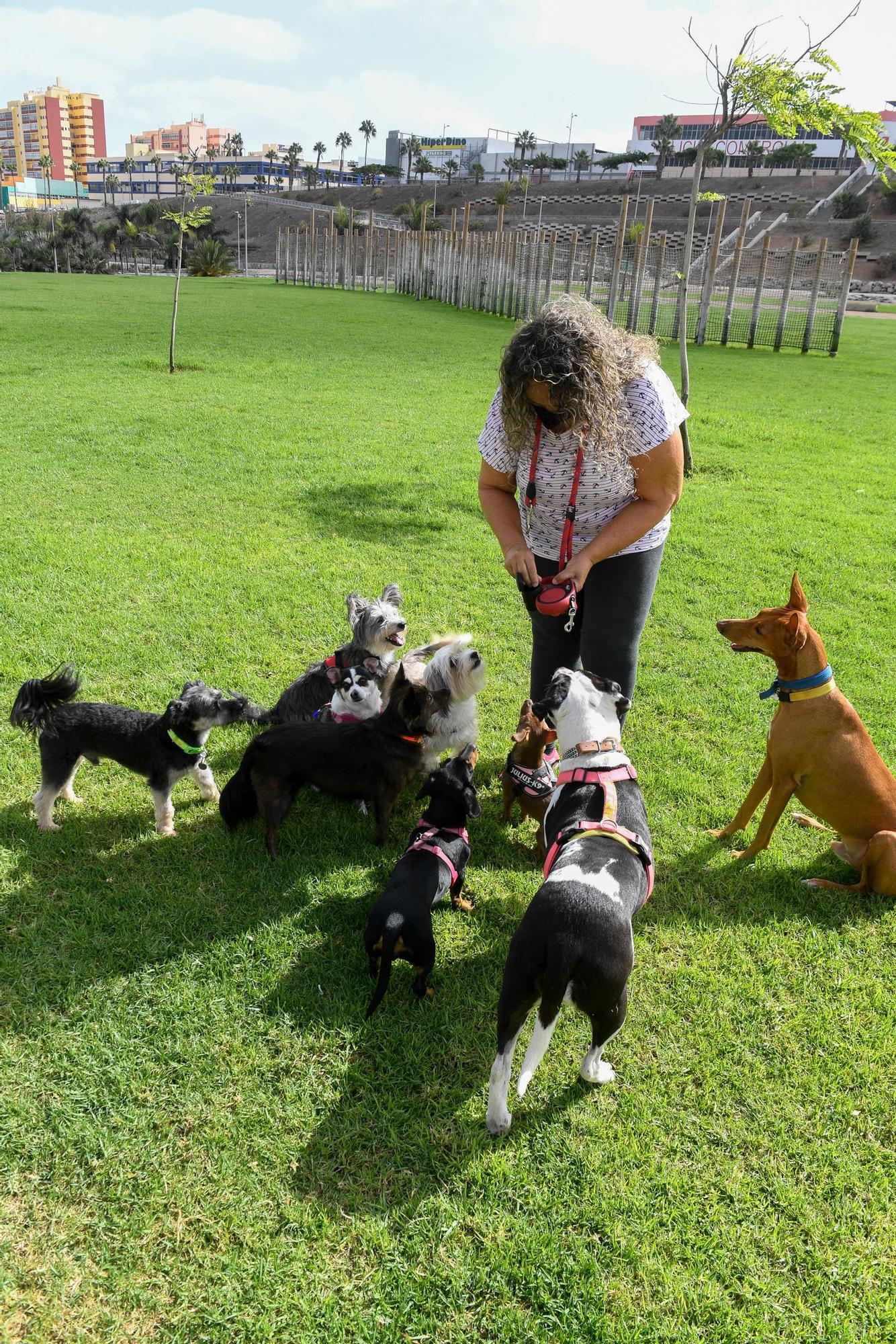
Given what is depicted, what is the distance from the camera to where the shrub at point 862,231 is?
59594 millimetres

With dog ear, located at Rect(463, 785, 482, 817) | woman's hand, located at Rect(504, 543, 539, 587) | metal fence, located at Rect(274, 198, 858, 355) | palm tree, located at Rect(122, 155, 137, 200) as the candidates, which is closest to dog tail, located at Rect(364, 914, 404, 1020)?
dog ear, located at Rect(463, 785, 482, 817)

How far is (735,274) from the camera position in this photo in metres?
24.4

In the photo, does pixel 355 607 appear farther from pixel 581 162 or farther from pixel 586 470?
pixel 581 162

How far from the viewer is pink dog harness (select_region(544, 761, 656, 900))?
2889 mm

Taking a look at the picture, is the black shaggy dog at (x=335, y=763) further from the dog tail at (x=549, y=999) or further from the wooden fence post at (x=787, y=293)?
the wooden fence post at (x=787, y=293)

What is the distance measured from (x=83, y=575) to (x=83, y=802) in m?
3.15

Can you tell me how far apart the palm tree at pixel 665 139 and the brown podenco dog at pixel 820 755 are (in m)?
106

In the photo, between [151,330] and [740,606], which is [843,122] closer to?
[740,606]

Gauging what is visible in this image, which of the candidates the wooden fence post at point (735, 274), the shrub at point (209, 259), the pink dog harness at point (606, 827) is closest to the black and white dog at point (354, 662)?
the pink dog harness at point (606, 827)

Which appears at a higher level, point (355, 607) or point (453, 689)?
point (355, 607)

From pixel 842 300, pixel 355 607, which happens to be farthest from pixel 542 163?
pixel 355 607

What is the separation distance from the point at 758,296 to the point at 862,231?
1841 inches

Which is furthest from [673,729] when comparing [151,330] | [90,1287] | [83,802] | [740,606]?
→ [151,330]

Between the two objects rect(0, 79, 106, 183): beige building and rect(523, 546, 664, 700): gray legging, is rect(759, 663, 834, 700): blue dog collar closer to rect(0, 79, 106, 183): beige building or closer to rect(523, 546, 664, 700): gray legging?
rect(523, 546, 664, 700): gray legging
